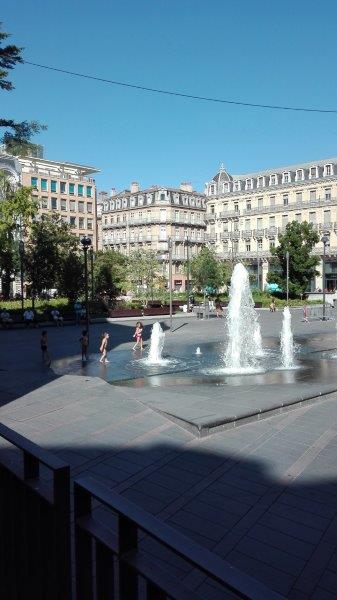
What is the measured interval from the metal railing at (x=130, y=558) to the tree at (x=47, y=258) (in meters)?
38.6

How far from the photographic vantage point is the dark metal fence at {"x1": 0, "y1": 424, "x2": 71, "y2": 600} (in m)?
2.02

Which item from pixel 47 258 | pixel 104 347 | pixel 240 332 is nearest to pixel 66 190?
pixel 47 258

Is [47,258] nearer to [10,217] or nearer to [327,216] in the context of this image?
[10,217]

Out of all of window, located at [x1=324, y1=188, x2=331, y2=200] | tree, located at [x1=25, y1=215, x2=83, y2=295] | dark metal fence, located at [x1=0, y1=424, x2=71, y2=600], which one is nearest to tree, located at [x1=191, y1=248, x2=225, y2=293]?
window, located at [x1=324, y1=188, x2=331, y2=200]

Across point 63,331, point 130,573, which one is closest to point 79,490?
point 130,573

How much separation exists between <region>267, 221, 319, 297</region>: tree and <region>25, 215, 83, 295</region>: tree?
24.6 m

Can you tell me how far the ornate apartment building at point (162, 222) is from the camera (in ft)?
270

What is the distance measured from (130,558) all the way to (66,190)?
84.9 meters

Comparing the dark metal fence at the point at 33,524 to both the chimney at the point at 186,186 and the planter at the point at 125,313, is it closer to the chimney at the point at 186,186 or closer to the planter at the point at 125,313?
the planter at the point at 125,313

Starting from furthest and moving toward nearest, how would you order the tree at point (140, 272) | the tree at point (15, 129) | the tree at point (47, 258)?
the tree at point (140, 272) → the tree at point (47, 258) → the tree at point (15, 129)

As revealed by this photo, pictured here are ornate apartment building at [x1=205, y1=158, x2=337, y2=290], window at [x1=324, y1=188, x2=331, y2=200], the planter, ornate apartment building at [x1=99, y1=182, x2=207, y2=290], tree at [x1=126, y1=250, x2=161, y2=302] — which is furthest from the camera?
ornate apartment building at [x1=99, y1=182, x2=207, y2=290]

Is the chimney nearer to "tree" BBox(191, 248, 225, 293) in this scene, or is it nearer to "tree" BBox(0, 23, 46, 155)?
"tree" BBox(191, 248, 225, 293)

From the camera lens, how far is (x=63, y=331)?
96.1 feet

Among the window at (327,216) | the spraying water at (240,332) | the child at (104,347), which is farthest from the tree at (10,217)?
the window at (327,216)
